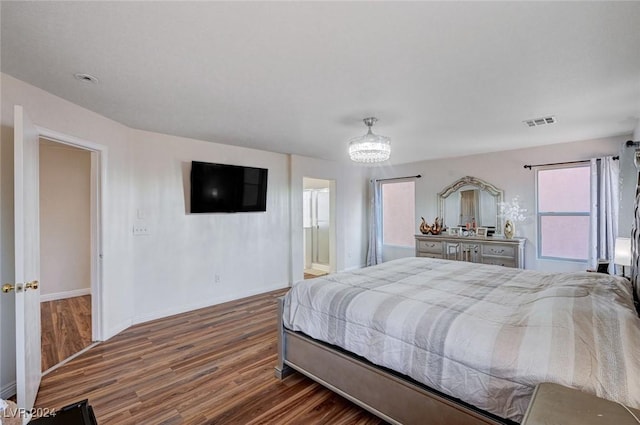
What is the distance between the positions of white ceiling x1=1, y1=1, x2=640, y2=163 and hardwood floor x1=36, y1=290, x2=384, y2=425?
2.40 meters

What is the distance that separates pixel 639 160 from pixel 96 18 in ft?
11.2

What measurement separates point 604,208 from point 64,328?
22.9 ft

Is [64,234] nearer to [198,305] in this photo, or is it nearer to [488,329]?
[198,305]

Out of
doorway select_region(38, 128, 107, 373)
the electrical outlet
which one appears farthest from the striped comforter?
doorway select_region(38, 128, 107, 373)

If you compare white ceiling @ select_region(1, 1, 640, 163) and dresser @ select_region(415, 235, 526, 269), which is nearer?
white ceiling @ select_region(1, 1, 640, 163)

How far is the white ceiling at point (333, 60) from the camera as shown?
150 centimetres

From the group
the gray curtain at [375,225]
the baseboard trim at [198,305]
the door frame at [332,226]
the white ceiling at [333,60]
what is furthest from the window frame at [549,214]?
the baseboard trim at [198,305]

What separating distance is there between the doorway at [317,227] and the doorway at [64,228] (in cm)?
406

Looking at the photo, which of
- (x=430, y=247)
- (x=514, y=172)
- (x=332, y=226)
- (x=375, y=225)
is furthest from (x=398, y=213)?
(x=514, y=172)

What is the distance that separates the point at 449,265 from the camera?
10.6ft

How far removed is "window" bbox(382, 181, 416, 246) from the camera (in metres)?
6.16

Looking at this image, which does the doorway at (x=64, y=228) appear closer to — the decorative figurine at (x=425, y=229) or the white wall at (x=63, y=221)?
the white wall at (x=63, y=221)

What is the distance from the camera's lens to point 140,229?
364 cm

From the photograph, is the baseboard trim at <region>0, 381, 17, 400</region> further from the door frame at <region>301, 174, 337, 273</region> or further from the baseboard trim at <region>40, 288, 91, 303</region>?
the door frame at <region>301, 174, 337, 273</region>
